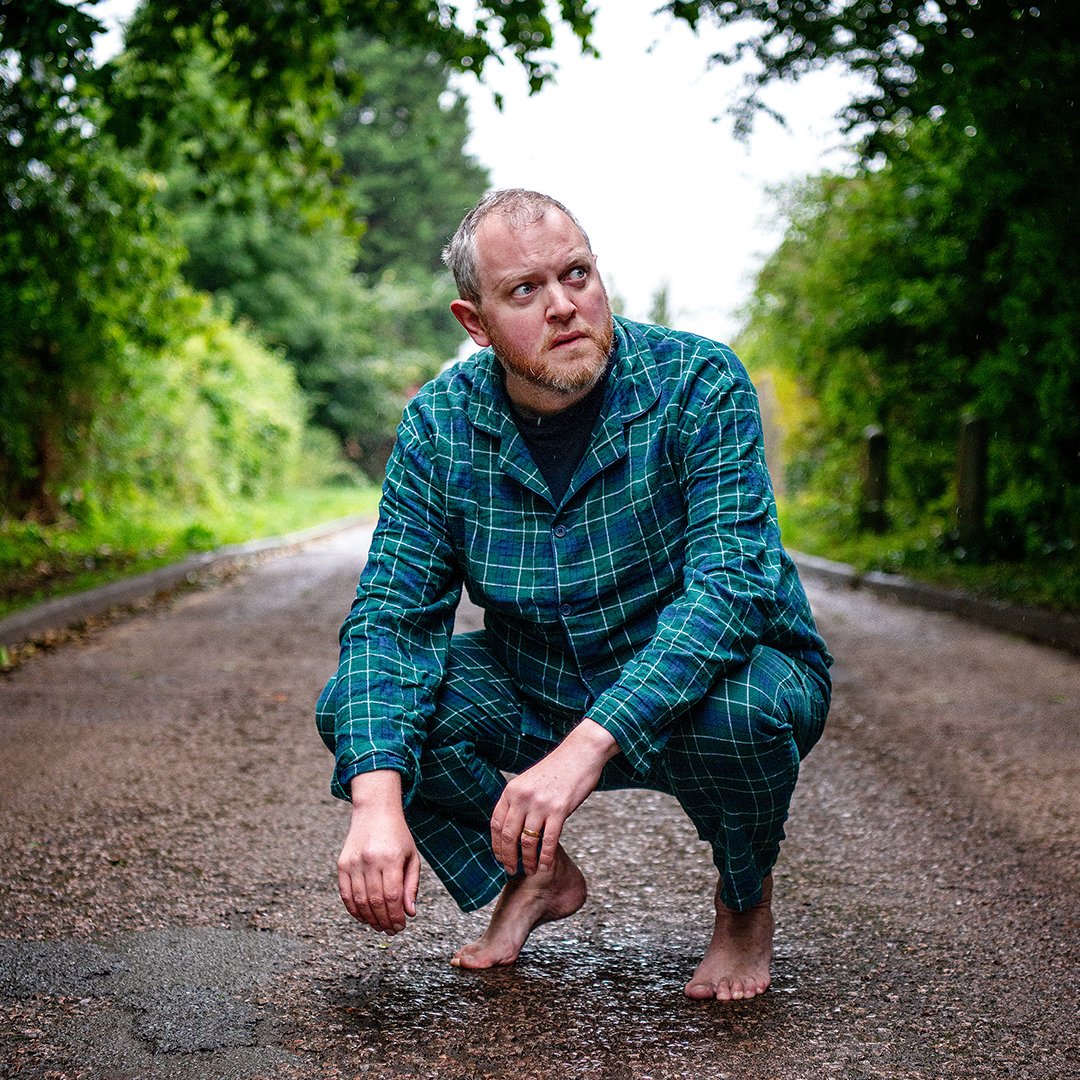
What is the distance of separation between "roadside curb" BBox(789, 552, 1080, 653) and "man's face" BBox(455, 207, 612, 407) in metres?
5.40

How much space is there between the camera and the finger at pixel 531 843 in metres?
2.36

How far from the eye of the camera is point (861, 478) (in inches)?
587

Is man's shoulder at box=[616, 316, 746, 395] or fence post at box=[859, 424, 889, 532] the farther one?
fence post at box=[859, 424, 889, 532]

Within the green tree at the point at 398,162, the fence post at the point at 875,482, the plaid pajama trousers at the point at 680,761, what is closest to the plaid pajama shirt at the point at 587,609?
the plaid pajama trousers at the point at 680,761

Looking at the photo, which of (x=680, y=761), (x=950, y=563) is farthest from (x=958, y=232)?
(x=680, y=761)

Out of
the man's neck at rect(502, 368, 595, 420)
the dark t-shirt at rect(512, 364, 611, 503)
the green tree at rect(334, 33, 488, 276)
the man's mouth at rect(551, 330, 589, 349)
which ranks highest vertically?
the green tree at rect(334, 33, 488, 276)

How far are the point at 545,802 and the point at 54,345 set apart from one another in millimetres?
11932

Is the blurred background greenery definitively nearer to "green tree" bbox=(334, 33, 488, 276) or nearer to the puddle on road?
the puddle on road

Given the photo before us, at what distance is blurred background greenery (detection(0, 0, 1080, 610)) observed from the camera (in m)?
8.27

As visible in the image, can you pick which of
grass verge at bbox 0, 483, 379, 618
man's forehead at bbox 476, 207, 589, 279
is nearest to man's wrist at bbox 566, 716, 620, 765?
man's forehead at bbox 476, 207, 589, 279

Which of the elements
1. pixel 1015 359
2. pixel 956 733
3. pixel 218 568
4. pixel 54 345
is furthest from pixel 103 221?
pixel 956 733

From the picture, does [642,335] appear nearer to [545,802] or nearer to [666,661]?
[666,661]

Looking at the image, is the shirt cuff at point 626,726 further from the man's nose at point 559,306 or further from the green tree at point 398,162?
the green tree at point 398,162

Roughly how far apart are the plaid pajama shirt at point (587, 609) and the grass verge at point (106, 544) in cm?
564
